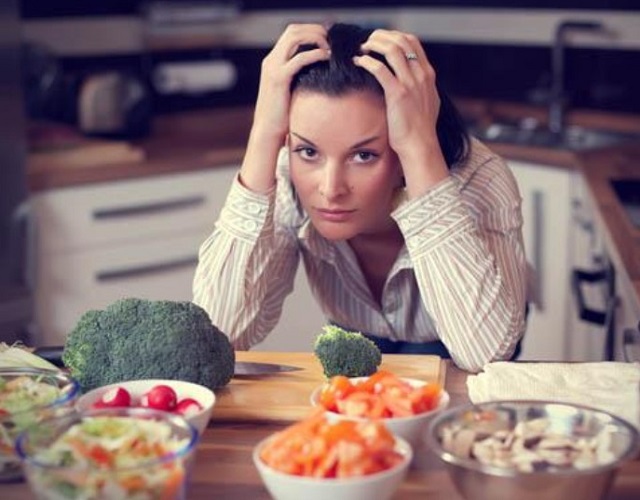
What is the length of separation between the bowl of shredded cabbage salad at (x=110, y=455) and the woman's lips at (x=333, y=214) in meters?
0.58

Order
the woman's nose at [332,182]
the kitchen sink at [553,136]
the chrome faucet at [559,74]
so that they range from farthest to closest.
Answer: the chrome faucet at [559,74] → the kitchen sink at [553,136] → the woman's nose at [332,182]

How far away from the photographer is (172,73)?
14.7 ft

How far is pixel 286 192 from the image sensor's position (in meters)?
2.24

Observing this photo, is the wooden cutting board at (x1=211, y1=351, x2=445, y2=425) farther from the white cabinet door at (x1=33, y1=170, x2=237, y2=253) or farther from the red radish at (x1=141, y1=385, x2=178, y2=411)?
the white cabinet door at (x1=33, y1=170, x2=237, y2=253)

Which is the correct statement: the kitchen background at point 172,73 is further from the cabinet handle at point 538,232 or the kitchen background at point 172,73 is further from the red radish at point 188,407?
the red radish at point 188,407

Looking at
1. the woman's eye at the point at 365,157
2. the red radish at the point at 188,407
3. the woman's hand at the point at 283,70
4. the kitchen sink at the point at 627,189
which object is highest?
the woman's hand at the point at 283,70

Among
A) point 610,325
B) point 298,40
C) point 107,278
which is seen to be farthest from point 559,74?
point 298,40

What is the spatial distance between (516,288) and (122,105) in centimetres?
224

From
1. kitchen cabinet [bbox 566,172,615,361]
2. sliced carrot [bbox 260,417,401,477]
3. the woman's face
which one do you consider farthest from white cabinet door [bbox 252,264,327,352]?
sliced carrot [bbox 260,417,401,477]

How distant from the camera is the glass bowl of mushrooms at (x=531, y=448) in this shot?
1341 millimetres

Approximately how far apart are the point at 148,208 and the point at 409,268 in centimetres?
175

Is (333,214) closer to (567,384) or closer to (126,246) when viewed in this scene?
(567,384)

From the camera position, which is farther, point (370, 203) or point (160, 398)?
point (370, 203)

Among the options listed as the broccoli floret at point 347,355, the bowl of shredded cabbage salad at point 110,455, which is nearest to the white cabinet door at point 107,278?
the broccoli floret at point 347,355
